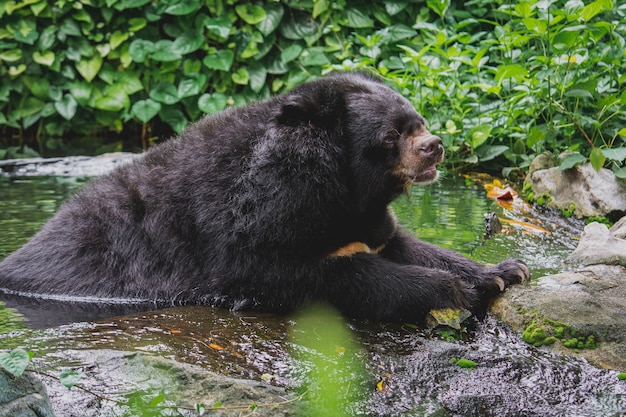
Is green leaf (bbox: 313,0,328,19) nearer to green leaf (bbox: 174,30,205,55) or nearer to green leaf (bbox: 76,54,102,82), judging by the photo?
green leaf (bbox: 174,30,205,55)

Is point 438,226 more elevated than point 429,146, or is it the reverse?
point 429,146

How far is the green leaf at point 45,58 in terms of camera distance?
11.1 meters

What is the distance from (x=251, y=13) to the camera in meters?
11.0

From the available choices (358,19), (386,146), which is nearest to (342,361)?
(386,146)


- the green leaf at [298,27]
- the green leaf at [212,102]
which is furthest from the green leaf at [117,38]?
the green leaf at [298,27]

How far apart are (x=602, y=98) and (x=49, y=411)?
17.6ft

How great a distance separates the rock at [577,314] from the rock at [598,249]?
13.1 inches

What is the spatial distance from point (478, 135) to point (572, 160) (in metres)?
1.39

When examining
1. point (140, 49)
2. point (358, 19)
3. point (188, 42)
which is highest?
point (358, 19)

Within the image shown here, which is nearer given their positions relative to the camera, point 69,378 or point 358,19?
point 69,378

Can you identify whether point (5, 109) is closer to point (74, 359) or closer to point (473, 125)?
point (473, 125)

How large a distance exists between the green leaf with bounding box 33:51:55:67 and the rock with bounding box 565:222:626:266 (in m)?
8.34

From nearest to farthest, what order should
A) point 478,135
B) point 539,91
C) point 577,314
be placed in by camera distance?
1. point 577,314
2. point 539,91
3. point 478,135

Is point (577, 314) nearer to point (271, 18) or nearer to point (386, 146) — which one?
point (386, 146)
